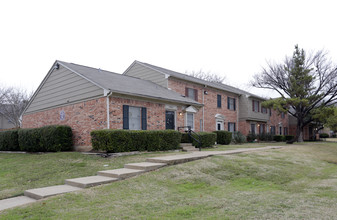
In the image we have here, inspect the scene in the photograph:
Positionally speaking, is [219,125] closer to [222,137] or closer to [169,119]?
[222,137]

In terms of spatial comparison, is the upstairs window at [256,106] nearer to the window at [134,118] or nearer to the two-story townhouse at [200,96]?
the two-story townhouse at [200,96]

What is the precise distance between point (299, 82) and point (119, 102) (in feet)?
56.7

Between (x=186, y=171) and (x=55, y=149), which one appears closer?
(x=186, y=171)

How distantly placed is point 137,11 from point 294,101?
15.2 meters

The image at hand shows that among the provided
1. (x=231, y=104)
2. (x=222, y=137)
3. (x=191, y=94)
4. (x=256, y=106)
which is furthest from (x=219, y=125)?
(x=256, y=106)

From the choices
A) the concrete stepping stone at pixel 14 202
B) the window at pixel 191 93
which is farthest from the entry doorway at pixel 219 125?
the concrete stepping stone at pixel 14 202

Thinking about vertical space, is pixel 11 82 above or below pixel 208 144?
above

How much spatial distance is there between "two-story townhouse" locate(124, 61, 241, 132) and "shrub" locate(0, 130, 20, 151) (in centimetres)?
847

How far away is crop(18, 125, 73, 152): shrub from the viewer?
12.2m

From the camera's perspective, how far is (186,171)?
7098mm

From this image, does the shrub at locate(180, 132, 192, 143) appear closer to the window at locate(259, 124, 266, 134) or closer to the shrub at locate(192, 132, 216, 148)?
the shrub at locate(192, 132, 216, 148)

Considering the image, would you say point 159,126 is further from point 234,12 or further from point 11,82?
point 11,82

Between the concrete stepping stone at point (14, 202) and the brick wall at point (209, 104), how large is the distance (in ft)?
44.9

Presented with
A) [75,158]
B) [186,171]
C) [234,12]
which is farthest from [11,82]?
[186,171]
